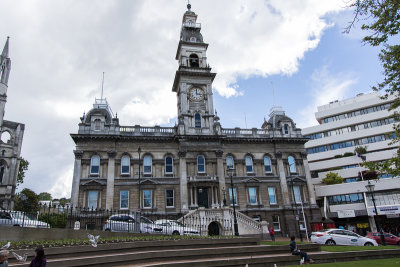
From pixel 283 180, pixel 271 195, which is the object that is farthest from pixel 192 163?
pixel 283 180

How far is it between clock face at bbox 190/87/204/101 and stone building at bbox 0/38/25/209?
94.9ft

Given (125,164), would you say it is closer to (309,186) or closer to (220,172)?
(220,172)

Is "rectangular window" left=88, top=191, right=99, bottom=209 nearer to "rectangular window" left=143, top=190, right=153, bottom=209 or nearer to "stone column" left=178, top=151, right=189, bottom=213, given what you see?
"rectangular window" left=143, top=190, right=153, bottom=209

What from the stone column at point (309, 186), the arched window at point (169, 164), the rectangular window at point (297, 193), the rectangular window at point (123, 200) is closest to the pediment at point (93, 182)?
the rectangular window at point (123, 200)

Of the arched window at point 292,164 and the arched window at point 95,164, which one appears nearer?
the arched window at point 95,164

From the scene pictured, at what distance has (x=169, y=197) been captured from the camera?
34.2 metres

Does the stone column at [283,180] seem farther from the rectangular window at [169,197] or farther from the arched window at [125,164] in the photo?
the arched window at [125,164]

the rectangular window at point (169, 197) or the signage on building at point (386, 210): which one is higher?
the rectangular window at point (169, 197)

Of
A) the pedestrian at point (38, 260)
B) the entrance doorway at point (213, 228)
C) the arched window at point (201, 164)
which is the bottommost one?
the pedestrian at point (38, 260)

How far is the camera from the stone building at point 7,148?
1638 inches

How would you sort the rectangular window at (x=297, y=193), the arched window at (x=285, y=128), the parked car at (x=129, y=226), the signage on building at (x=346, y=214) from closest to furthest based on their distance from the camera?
the parked car at (x=129, y=226) < the rectangular window at (x=297, y=193) < the signage on building at (x=346, y=214) < the arched window at (x=285, y=128)

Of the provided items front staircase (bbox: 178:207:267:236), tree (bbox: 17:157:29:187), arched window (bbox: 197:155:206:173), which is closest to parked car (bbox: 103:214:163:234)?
front staircase (bbox: 178:207:267:236)

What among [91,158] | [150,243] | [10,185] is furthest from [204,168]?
[10,185]

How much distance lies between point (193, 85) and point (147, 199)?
16.7 metres
